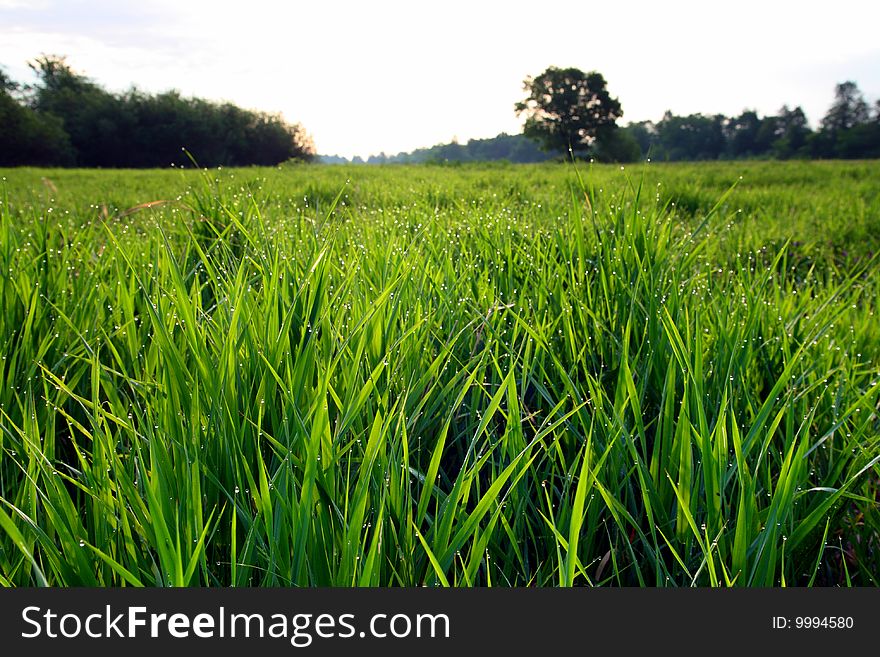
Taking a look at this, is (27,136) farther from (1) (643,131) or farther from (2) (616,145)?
(1) (643,131)

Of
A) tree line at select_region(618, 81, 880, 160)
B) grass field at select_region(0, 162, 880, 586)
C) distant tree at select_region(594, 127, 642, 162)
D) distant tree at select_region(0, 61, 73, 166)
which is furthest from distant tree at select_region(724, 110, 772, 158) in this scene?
grass field at select_region(0, 162, 880, 586)

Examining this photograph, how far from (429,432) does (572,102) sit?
4851 cm

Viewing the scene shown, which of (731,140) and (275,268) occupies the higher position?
(731,140)

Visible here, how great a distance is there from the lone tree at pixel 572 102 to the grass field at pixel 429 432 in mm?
45062

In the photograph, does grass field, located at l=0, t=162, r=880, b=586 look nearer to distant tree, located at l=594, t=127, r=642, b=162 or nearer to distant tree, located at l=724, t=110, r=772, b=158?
distant tree, located at l=594, t=127, r=642, b=162

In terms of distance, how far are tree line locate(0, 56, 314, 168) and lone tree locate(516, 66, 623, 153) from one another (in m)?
19.6

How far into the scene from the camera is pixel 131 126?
3109cm

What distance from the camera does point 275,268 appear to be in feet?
4.20

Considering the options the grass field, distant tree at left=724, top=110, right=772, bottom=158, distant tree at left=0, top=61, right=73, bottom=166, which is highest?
distant tree at left=724, top=110, right=772, bottom=158

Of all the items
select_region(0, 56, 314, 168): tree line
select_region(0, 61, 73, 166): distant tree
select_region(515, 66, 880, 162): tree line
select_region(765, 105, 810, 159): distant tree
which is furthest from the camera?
select_region(765, 105, 810, 159): distant tree

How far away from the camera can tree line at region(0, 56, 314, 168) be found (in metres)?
27.8

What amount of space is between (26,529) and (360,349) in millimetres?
581

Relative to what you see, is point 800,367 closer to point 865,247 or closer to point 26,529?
point 26,529

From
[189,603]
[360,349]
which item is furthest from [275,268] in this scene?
[189,603]
